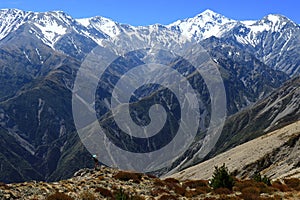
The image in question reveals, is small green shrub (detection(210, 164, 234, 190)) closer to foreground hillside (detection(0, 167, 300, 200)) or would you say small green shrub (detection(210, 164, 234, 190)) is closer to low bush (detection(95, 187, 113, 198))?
foreground hillside (detection(0, 167, 300, 200))

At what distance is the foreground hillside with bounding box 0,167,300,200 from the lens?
1152 inches

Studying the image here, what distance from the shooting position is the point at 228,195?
31.7 meters

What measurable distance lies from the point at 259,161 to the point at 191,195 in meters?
73.0

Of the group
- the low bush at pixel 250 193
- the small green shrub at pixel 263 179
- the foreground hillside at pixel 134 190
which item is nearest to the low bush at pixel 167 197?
the foreground hillside at pixel 134 190

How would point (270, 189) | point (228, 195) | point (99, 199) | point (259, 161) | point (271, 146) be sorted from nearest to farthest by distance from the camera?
point (99, 199)
point (228, 195)
point (270, 189)
point (259, 161)
point (271, 146)

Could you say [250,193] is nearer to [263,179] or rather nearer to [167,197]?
[167,197]

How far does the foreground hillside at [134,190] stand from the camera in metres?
29.2

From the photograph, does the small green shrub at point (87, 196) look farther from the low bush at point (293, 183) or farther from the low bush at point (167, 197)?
the low bush at point (293, 183)

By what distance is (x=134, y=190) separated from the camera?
33.0m

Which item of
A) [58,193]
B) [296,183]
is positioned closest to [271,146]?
[296,183]

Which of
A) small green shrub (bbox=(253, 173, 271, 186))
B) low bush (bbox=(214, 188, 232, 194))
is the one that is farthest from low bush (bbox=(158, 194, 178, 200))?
small green shrub (bbox=(253, 173, 271, 186))

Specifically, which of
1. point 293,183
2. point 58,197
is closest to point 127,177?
point 58,197

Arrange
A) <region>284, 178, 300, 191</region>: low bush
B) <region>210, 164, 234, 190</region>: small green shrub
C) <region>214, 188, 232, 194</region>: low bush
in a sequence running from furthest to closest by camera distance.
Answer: <region>284, 178, 300, 191</region>: low bush → <region>210, 164, 234, 190</region>: small green shrub → <region>214, 188, 232, 194</region>: low bush

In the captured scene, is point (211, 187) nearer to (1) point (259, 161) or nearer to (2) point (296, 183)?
(2) point (296, 183)
